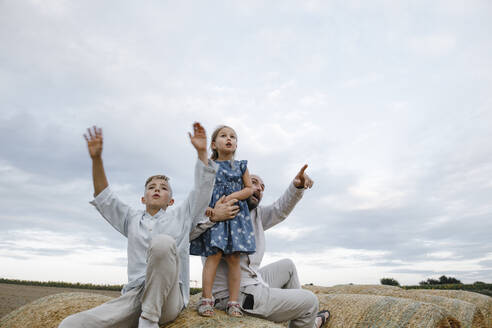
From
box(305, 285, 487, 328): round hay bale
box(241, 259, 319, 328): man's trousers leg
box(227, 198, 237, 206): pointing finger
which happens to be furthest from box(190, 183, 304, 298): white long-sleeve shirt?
box(305, 285, 487, 328): round hay bale

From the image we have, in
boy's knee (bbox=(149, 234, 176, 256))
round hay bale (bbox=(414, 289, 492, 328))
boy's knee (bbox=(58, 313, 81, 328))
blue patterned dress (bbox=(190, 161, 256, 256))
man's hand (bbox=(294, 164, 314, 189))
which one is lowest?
round hay bale (bbox=(414, 289, 492, 328))

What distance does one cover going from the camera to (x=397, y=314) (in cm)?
495

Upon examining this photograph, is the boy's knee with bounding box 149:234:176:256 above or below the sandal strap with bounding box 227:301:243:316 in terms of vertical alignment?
above

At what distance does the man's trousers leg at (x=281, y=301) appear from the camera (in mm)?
3629

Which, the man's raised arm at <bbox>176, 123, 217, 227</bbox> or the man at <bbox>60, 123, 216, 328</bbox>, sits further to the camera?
the man's raised arm at <bbox>176, 123, 217, 227</bbox>

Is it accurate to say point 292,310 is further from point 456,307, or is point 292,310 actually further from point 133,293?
point 456,307

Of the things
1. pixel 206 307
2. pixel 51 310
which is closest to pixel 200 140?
pixel 206 307

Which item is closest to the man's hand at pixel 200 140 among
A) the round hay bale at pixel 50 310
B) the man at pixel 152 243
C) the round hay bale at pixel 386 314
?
the man at pixel 152 243

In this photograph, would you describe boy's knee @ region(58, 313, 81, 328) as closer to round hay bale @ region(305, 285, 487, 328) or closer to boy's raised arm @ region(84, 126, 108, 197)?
boy's raised arm @ region(84, 126, 108, 197)

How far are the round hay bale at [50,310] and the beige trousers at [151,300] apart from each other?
70.4 inches

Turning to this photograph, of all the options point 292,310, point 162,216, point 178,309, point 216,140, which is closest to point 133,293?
point 178,309

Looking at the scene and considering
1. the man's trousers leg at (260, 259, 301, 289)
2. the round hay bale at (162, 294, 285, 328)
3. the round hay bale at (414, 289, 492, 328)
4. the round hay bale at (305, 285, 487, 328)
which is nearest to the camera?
the round hay bale at (162, 294, 285, 328)

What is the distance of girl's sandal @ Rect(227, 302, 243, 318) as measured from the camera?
11.5ft

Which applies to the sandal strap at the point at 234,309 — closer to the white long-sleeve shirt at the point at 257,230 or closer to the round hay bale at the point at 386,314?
the white long-sleeve shirt at the point at 257,230
